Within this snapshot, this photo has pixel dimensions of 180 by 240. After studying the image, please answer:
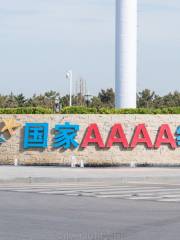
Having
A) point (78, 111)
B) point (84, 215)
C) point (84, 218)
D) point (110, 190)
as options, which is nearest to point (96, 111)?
point (78, 111)

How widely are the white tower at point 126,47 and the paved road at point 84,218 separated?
18.4 meters

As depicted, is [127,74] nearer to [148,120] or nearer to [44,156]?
[148,120]

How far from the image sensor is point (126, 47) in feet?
121

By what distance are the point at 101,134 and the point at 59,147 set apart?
200 centimetres

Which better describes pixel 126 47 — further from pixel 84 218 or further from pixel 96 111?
pixel 84 218

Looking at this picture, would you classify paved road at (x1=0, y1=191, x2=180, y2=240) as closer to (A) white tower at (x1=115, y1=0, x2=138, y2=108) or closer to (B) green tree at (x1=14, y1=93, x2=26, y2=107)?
(A) white tower at (x1=115, y1=0, x2=138, y2=108)

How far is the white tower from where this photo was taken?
36.7m

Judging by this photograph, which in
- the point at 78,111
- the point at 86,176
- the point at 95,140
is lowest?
the point at 86,176

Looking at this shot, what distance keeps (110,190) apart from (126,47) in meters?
16.3

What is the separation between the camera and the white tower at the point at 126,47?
1446 inches

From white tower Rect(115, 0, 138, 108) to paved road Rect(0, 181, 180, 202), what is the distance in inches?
484

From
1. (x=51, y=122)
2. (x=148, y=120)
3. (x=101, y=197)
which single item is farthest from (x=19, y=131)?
(x=101, y=197)

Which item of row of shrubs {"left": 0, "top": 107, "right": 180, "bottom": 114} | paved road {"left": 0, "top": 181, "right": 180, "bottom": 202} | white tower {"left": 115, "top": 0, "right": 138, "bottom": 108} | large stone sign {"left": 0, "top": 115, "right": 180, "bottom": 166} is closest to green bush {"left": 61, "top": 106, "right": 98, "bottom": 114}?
row of shrubs {"left": 0, "top": 107, "right": 180, "bottom": 114}

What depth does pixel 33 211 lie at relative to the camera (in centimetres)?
1527
